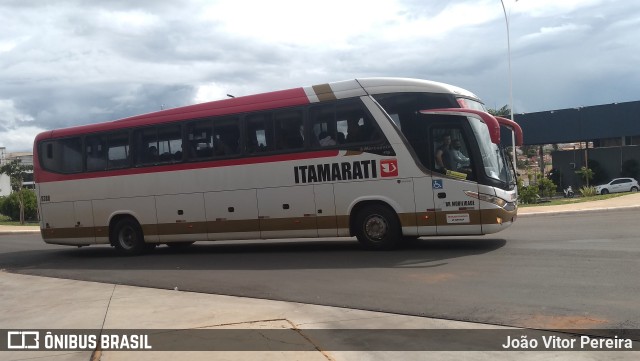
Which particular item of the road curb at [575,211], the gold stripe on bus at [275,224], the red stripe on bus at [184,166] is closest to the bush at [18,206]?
the red stripe on bus at [184,166]

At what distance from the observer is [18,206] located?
57406mm

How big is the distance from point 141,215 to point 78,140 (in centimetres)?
277

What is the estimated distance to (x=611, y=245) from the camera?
10.8 metres

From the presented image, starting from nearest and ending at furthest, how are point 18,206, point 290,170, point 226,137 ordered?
Answer: point 290,170 → point 226,137 → point 18,206

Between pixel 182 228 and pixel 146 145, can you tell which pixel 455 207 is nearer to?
pixel 182 228

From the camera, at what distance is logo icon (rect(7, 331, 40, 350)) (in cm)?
625

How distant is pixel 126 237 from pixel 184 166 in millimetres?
2865

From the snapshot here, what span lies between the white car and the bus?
3438 cm

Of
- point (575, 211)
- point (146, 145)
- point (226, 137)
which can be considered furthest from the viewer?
point (575, 211)

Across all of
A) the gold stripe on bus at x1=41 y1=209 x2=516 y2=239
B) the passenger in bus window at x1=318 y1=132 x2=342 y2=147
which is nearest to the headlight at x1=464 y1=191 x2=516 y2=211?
the gold stripe on bus at x1=41 y1=209 x2=516 y2=239

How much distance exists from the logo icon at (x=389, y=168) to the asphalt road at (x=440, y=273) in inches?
62.0

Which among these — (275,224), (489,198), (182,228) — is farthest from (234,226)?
(489,198)

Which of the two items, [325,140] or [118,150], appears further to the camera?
[118,150]

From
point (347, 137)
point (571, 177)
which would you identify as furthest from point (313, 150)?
point (571, 177)
